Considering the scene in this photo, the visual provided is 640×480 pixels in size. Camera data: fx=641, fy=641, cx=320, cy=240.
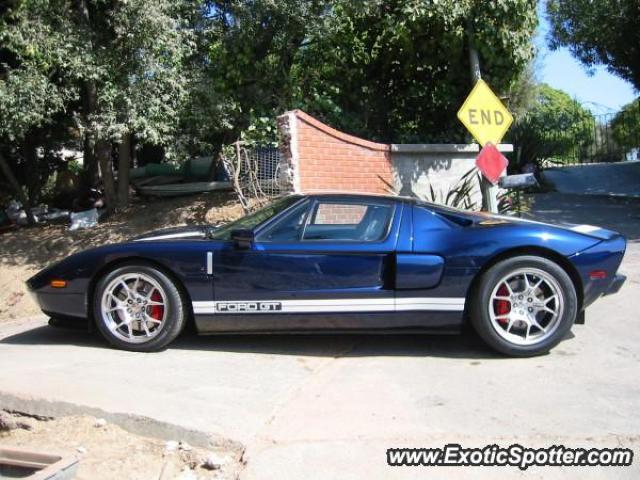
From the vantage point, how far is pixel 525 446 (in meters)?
3.43

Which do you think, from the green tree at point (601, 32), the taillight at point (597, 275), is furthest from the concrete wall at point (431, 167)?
the taillight at point (597, 275)

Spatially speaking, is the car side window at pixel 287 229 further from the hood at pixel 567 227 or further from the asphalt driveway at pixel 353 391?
the hood at pixel 567 227

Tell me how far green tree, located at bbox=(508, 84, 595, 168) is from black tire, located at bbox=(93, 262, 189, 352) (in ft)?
42.2

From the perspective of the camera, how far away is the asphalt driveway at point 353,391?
347 centimetres

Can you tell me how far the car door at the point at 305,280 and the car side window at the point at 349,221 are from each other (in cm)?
1

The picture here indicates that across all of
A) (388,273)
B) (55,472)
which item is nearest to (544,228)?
(388,273)

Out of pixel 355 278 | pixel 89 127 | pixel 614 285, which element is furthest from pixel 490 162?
pixel 89 127

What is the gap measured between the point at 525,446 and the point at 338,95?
939 cm

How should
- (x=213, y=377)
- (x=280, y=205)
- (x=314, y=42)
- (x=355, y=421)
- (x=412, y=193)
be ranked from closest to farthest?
(x=355, y=421)
(x=213, y=377)
(x=280, y=205)
(x=412, y=193)
(x=314, y=42)

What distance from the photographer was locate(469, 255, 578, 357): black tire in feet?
15.6

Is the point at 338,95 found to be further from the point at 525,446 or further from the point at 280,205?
the point at 525,446

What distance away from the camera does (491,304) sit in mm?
4762

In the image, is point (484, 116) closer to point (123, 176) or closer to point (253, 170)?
point (253, 170)

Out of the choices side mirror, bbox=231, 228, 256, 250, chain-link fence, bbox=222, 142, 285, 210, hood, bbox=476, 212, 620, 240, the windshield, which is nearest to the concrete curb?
side mirror, bbox=231, 228, 256, 250
